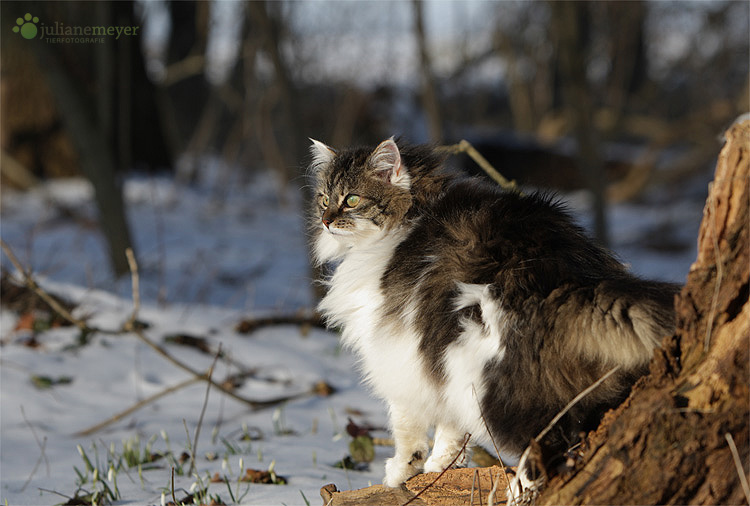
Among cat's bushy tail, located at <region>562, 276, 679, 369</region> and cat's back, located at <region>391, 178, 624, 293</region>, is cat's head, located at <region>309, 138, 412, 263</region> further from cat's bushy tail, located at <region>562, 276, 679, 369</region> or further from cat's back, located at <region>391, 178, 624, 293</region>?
cat's bushy tail, located at <region>562, 276, 679, 369</region>

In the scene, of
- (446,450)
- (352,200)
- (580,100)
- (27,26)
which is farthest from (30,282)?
(580,100)

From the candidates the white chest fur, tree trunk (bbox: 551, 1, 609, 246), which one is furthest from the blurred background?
the white chest fur

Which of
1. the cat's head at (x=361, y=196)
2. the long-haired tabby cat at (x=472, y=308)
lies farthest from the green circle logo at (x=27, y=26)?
the long-haired tabby cat at (x=472, y=308)

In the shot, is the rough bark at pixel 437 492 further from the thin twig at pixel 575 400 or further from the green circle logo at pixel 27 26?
the green circle logo at pixel 27 26

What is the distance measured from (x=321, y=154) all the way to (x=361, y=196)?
0.47m

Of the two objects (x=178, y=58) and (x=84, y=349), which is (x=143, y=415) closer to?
(x=84, y=349)

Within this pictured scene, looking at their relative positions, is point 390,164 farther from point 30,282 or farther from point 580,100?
point 580,100

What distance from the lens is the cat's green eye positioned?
8.65 feet

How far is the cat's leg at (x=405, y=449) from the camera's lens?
2430 mm

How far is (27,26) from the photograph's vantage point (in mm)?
4973

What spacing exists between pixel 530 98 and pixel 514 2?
2972 mm

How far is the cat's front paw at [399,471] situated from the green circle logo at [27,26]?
171 inches

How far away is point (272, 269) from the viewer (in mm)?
8578

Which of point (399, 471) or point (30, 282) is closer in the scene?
point (399, 471)
